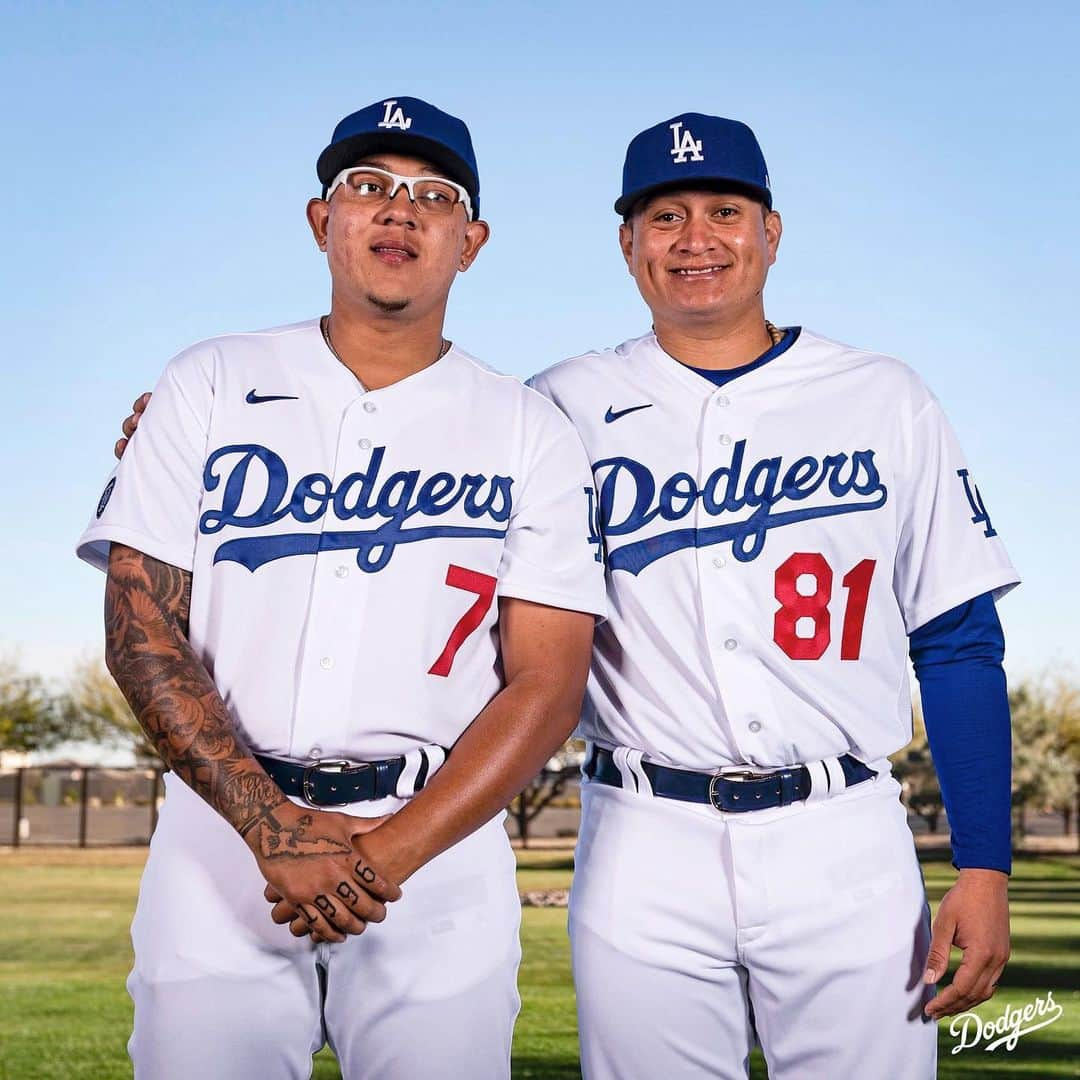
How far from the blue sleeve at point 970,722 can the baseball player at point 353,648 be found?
89 cm

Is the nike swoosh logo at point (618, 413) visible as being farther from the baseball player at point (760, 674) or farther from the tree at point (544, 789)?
the tree at point (544, 789)

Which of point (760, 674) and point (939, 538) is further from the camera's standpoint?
point (939, 538)

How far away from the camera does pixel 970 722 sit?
3.16 meters

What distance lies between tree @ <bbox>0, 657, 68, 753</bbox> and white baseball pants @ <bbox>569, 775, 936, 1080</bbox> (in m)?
41.8

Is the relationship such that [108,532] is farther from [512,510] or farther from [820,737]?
[820,737]

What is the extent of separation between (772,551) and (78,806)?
42684 mm

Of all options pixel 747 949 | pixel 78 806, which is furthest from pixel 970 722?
pixel 78 806

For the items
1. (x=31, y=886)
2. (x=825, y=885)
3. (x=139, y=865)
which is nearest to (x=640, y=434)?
(x=825, y=885)

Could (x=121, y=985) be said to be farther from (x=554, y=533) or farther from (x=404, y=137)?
(x=404, y=137)

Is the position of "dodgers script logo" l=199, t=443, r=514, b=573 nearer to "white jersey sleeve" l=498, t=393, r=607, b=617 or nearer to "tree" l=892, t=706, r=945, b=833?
"white jersey sleeve" l=498, t=393, r=607, b=617

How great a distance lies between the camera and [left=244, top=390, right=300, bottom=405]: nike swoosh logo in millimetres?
2934

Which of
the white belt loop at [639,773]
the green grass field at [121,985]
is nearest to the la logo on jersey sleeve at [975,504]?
the white belt loop at [639,773]

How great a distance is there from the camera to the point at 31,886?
2003cm

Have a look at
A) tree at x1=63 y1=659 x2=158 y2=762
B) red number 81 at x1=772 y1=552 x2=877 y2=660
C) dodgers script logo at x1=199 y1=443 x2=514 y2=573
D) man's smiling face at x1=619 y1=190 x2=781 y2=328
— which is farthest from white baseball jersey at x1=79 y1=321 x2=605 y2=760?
tree at x1=63 y1=659 x2=158 y2=762
